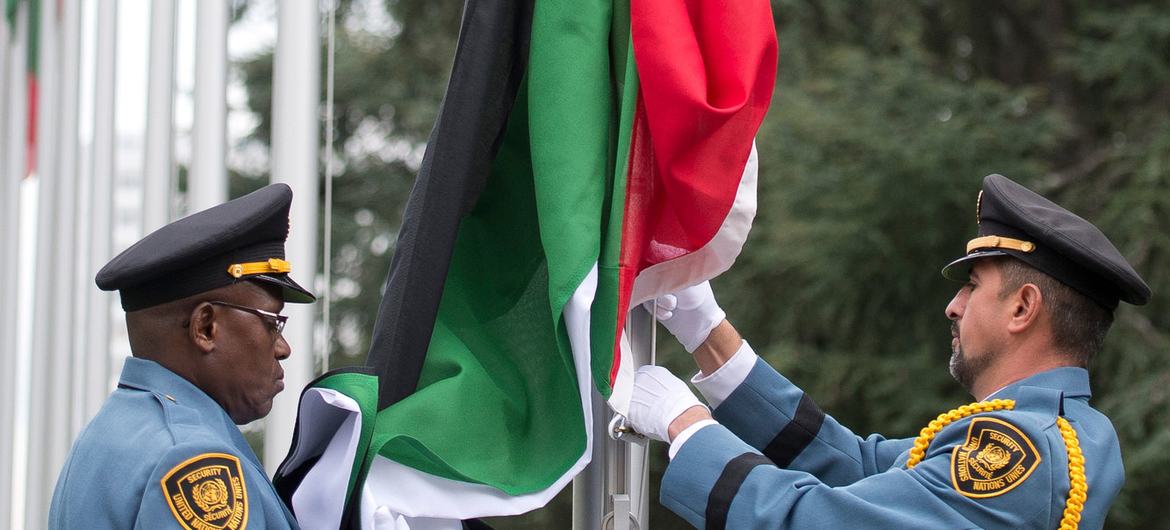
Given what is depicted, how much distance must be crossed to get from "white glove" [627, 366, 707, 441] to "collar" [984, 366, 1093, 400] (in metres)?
0.58

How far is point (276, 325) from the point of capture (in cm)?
252

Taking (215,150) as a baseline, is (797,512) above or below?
below

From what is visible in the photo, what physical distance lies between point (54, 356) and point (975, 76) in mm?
6066

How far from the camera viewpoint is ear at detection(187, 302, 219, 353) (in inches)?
95.0

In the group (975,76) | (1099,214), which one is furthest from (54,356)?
(975,76)

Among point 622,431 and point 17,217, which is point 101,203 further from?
point 622,431

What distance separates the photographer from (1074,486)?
8.05 feet

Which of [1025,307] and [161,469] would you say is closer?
[161,469]

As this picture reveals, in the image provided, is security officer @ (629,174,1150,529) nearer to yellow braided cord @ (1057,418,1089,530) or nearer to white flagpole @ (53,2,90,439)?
yellow braided cord @ (1057,418,1089,530)

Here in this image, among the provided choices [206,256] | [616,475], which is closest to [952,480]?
[616,475]

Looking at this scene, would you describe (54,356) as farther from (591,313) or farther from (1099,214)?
(1099,214)

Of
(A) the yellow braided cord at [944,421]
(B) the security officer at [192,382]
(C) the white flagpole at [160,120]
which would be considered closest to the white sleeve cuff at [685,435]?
(A) the yellow braided cord at [944,421]

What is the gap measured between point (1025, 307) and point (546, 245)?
95 centimetres

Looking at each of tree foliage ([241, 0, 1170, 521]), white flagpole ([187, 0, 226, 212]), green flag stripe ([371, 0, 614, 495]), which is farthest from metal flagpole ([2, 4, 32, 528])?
green flag stripe ([371, 0, 614, 495])
